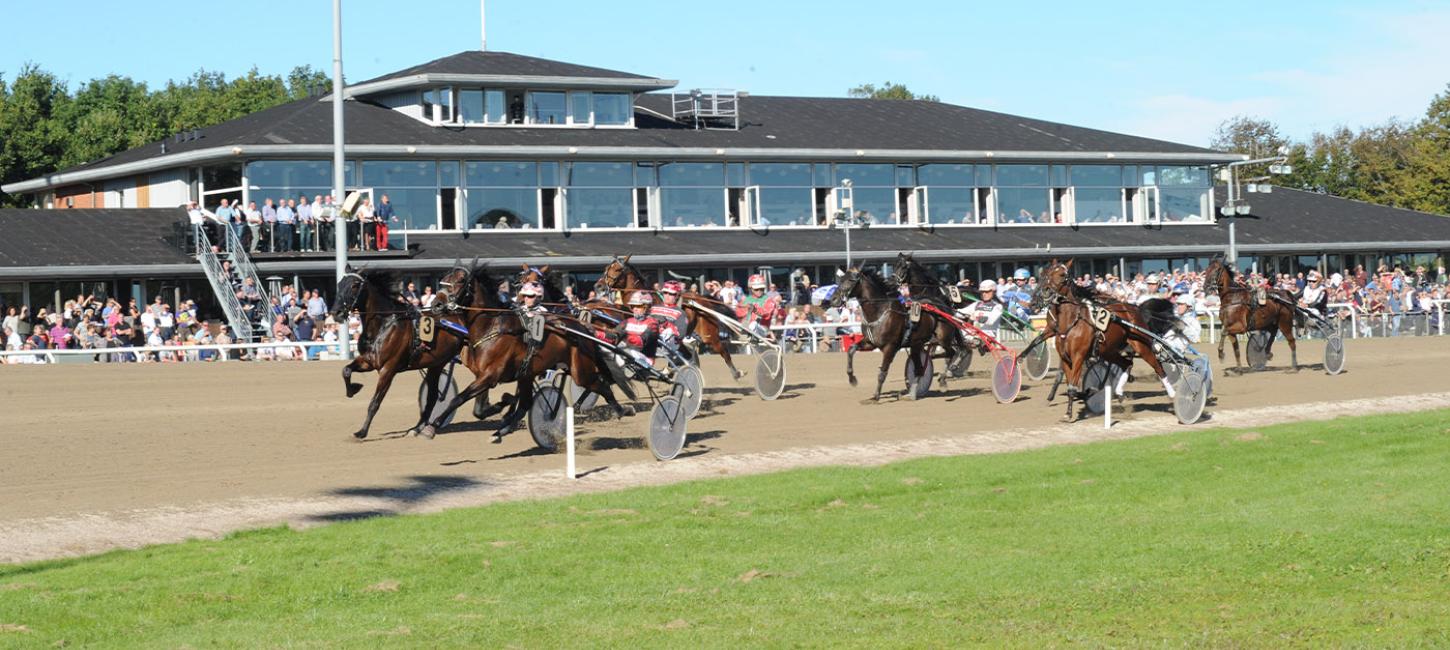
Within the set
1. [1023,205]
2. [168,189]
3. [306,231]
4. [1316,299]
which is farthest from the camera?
[1023,205]

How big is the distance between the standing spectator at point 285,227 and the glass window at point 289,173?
2.47m

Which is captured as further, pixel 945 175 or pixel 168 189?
pixel 945 175

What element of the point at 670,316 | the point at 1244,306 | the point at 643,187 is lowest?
the point at 1244,306

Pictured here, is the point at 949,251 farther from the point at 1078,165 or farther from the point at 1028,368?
the point at 1028,368

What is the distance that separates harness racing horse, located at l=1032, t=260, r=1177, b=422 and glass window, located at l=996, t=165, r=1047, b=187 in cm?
3000

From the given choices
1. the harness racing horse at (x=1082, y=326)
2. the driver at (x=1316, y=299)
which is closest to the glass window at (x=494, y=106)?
the driver at (x=1316, y=299)

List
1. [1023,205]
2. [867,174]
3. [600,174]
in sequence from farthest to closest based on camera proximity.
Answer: [1023,205]
[867,174]
[600,174]

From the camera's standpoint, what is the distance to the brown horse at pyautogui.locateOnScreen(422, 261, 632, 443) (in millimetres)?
18594

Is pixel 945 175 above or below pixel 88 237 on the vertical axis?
above

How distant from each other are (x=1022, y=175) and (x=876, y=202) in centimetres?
537

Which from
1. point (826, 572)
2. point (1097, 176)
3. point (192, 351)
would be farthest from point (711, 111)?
point (826, 572)

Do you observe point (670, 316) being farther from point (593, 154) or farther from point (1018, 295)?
point (593, 154)

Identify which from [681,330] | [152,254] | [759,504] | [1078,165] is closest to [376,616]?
[759,504]

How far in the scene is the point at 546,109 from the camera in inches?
1812
